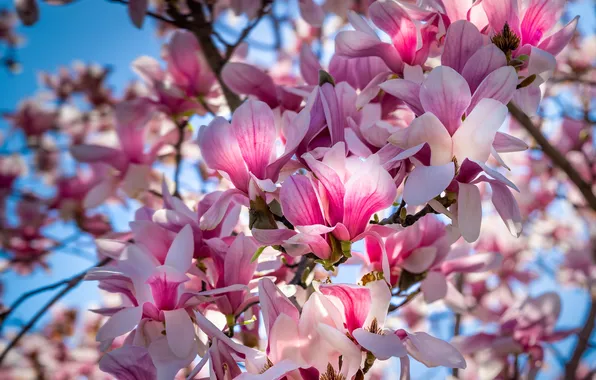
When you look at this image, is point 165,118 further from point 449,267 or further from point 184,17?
point 449,267

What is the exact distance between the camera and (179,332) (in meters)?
0.53

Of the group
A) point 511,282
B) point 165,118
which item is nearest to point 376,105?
point 165,118

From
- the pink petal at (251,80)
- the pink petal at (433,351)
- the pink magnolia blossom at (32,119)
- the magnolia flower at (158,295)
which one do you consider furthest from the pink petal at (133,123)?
the pink magnolia blossom at (32,119)

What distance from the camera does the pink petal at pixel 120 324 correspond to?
51cm

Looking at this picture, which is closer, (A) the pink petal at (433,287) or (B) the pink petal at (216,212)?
(B) the pink petal at (216,212)

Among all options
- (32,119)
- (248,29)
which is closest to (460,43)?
(248,29)

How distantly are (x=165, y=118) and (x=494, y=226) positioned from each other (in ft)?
4.01

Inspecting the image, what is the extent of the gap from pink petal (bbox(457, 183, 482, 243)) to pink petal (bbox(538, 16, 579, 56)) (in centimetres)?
21

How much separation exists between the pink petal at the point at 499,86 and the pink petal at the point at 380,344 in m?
0.24

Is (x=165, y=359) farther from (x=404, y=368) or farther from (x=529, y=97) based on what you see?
(x=529, y=97)

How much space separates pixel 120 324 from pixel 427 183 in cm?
33

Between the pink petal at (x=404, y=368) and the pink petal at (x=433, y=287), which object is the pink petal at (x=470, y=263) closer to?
the pink petal at (x=433, y=287)

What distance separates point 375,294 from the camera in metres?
0.48

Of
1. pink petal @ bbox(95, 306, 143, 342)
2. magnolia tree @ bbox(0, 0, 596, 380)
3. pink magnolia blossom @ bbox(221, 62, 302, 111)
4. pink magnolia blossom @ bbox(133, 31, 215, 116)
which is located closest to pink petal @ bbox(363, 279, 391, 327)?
magnolia tree @ bbox(0, 0, 596, 380)
